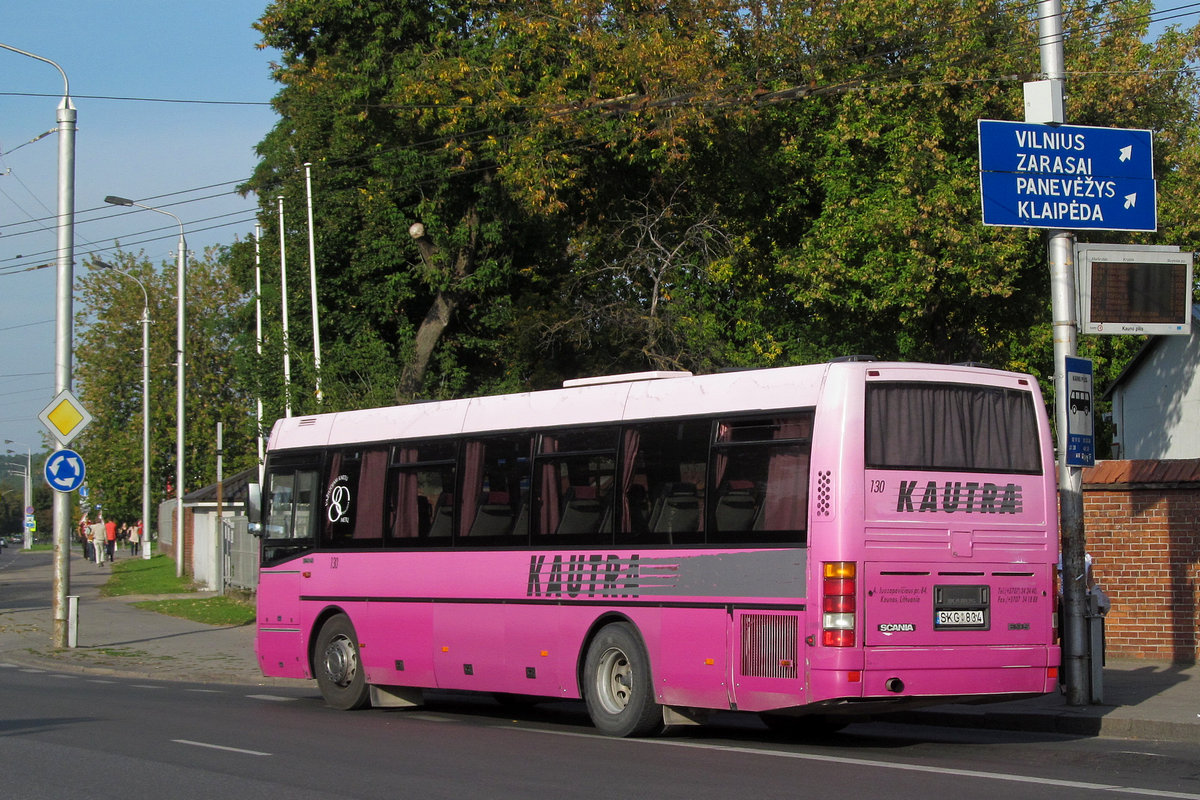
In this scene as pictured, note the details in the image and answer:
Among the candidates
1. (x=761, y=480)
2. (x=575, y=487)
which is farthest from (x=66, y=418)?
(x=761, y=480)

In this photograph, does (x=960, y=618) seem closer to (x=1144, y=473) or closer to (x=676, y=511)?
(x=676, y=511)

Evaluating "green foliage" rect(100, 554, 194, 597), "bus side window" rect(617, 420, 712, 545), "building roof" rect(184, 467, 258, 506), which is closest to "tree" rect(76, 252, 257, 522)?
"green foliage" rect(100, 554, 194, 597)

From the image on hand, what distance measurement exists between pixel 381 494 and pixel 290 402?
50.1ft

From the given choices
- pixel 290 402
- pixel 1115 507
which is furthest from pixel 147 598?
pixel 1115 507

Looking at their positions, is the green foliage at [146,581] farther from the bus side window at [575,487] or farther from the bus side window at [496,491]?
the bus side window at [575,487]

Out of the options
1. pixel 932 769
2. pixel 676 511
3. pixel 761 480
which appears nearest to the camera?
pixel 932 769

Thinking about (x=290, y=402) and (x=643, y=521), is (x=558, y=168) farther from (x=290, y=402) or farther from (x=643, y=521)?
(x=643, y=521)

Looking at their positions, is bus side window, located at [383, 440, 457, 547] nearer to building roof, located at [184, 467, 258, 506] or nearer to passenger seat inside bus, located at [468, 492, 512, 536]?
passenger seat inside bus, located at [468, 492, 512, 536]

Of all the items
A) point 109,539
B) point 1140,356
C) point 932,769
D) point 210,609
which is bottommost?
point 210,609

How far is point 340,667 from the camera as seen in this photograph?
15.0m

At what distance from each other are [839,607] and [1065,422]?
4.26 m

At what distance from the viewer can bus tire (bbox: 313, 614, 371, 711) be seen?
48.8 feet

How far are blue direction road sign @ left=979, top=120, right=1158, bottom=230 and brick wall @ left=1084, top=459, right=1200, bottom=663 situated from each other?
3919 millimetres

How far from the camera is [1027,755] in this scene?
10.5 meters
